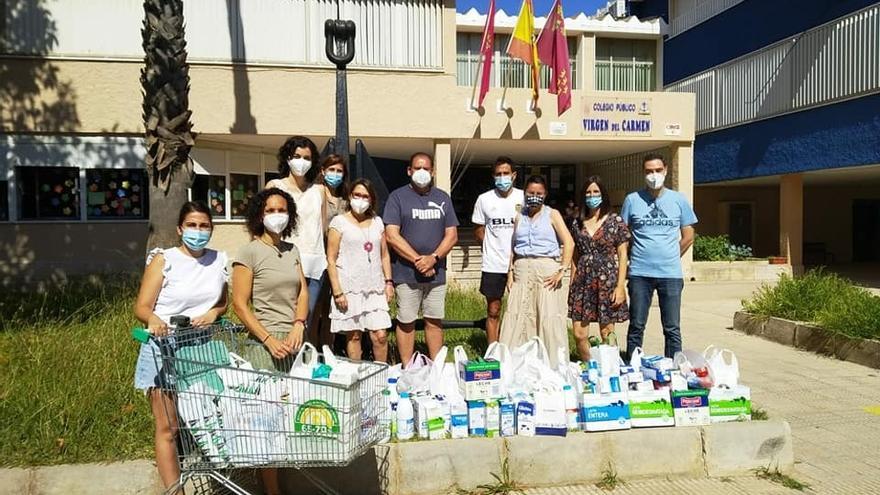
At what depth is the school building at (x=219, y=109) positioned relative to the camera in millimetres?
12688

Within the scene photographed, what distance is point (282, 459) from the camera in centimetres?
307

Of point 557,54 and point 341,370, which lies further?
point 557,54

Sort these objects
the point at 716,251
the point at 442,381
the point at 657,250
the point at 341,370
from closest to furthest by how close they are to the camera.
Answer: the point at 341,370, the point at 442,381, the point at 657,250, the point at 716,251

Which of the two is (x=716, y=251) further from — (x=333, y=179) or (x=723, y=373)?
(x=333, y=179)

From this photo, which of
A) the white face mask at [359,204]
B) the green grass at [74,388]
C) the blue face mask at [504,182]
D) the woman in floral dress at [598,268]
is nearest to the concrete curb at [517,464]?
the green grass at [74,388]

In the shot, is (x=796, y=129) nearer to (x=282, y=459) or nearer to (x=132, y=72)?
(x=132, y=72)

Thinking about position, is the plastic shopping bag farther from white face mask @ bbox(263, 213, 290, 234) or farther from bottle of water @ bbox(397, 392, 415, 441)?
white face mask @ bbox(263, 213, 290, 234)

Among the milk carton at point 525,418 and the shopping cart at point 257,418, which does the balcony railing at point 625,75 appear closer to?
the milk carton at point 525,418

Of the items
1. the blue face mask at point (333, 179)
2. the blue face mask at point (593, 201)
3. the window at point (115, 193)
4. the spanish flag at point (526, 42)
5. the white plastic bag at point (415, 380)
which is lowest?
the white plastic bag at point (415, 380)

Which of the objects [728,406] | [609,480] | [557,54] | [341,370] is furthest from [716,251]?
[341,370]

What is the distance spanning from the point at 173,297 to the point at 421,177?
230 cm

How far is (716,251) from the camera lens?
16656 mm

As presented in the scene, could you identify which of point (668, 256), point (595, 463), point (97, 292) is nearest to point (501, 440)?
point (595, 463)

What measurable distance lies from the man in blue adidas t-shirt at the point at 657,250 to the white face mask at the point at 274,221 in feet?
10.2
